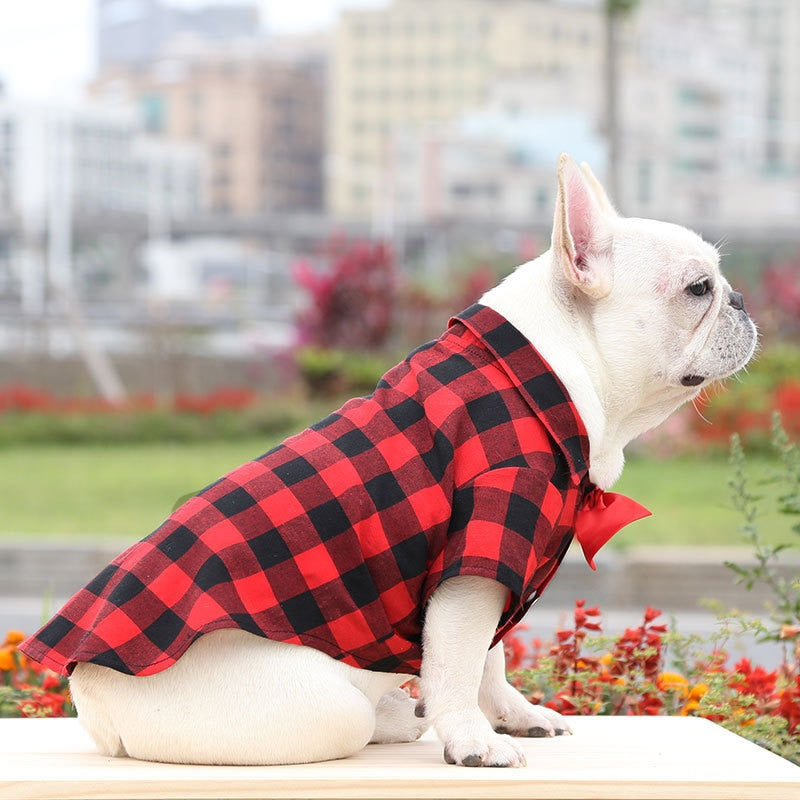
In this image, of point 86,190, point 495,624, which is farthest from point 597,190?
point 86,190

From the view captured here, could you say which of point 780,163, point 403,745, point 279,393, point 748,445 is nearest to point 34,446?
point 279,393

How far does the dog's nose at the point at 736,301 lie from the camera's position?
3.03 meters

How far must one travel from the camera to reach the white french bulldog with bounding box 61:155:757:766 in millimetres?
2676

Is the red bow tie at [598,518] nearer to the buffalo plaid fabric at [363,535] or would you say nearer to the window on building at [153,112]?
the buffalo plaid fabric at [363,535]

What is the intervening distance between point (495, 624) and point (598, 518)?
0.37 m

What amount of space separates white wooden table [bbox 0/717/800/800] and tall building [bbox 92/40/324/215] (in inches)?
6675

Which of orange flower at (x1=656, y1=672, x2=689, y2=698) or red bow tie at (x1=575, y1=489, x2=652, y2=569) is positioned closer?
red bow tie at (x1=575, y1=489, x2=652, y2=569)

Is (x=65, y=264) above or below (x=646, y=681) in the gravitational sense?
below

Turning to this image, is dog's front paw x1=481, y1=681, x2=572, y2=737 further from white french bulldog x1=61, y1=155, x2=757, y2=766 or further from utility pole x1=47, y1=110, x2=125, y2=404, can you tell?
utility pole x1=47, y1=110, x2=125, y2=404

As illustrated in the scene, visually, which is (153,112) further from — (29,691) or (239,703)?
(239,703)

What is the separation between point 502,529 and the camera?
2.62 m

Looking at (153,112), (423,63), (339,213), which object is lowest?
(339,213)

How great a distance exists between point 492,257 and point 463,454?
3595cm

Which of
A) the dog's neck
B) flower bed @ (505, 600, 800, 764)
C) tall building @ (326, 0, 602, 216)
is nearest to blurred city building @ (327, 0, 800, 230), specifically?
tall building @ (326, 0, 602, 216)
